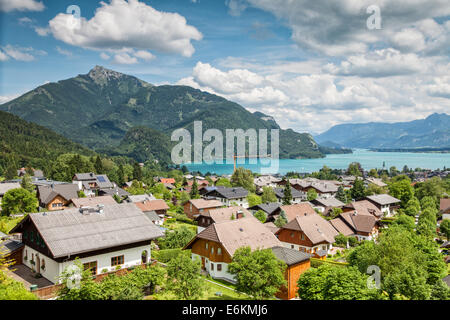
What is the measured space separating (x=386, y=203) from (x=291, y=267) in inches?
1833

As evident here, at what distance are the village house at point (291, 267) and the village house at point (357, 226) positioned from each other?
813 inches

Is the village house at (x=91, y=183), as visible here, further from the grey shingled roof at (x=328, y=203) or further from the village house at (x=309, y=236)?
the village house at (x=309, y=236)

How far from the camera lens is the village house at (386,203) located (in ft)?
191

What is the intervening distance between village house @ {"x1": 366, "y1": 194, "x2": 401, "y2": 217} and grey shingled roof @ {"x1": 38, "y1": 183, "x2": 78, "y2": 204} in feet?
169

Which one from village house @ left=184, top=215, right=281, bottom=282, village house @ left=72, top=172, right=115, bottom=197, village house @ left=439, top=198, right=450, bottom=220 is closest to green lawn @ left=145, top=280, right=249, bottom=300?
village house @ left=184, top=215, right=281, bottom=282

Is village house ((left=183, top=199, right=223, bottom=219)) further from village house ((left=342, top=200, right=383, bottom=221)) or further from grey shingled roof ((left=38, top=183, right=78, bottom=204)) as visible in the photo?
village house ((left=342, top=200, right=383, bottom=221))

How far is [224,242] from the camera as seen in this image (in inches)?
928

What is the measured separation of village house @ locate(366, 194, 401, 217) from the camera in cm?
5819

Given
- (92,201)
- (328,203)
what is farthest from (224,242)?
(328,203)

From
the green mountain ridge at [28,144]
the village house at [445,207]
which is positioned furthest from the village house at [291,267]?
the green mountain ridge at [28,144]

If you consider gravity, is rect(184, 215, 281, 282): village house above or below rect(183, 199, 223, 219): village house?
above
